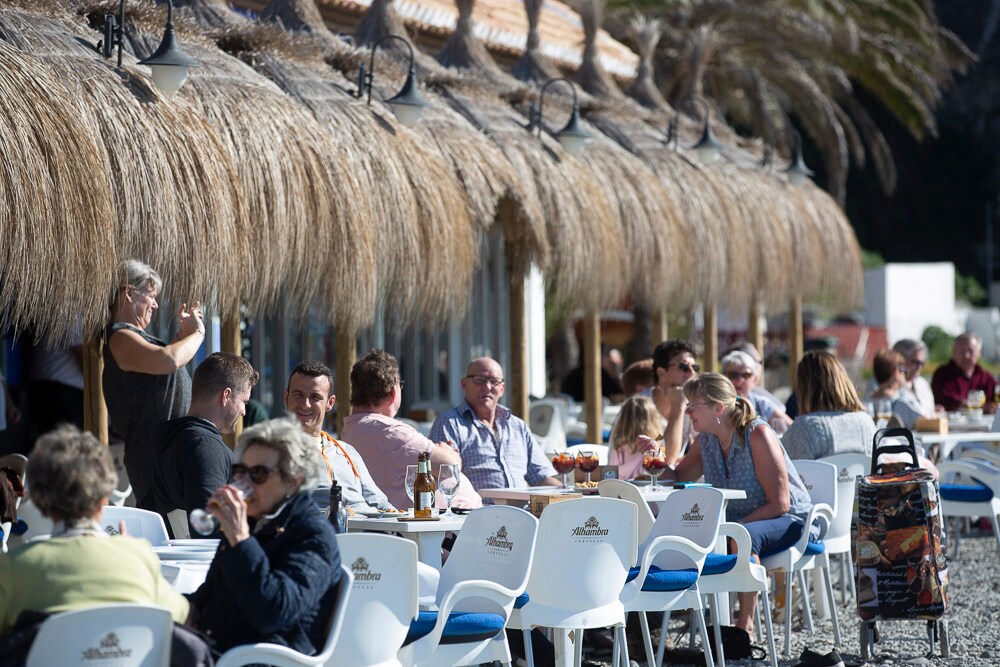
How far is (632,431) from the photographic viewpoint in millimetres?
7719

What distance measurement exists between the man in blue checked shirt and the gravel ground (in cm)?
118

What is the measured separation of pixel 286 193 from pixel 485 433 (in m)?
1.84

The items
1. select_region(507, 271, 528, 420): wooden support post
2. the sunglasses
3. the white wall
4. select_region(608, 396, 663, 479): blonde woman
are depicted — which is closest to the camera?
the sunglasses

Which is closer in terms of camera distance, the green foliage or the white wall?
the green foliage

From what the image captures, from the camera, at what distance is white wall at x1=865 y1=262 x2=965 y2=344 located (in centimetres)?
3972

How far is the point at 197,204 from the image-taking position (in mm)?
7137

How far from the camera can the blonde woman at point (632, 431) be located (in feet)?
25.0

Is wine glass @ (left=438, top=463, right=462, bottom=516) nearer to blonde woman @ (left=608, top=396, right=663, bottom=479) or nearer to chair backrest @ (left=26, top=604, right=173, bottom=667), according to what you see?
blonde woman @ (left=608, top=396, right=663, bottom=479)

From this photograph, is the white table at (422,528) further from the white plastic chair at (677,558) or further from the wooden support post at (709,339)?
the wooden support post at (709,339)

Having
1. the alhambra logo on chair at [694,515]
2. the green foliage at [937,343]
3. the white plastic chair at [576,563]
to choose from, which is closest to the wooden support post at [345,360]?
the alhambra logo on chair at [694,515]

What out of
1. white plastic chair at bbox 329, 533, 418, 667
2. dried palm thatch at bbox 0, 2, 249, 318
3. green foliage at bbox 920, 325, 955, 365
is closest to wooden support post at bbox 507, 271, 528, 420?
dried palm thatch at bbox 0, 2, 249, 318

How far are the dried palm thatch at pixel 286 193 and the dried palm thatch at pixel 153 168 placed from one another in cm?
24

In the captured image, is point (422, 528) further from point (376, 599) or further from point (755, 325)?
point (755, 325)

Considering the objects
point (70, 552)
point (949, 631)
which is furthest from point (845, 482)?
point (70, 552)
